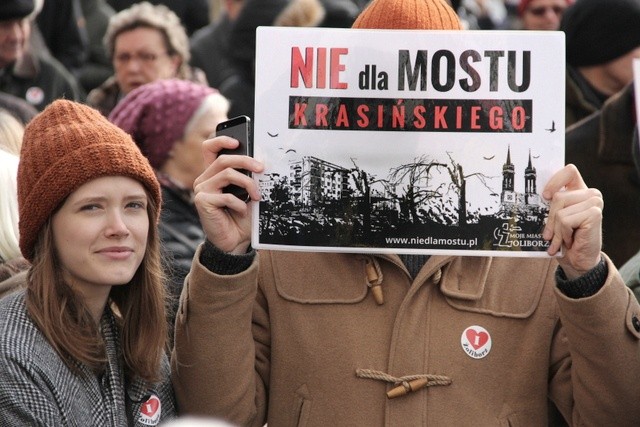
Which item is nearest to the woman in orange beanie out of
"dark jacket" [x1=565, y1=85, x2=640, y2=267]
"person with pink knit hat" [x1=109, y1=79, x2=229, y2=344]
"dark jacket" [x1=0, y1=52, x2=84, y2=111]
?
"person with pink knit hat" [x1=109, y1=79, x2=229, y2=344]

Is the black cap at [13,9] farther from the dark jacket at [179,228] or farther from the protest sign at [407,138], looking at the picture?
the protest sign at [407,138]

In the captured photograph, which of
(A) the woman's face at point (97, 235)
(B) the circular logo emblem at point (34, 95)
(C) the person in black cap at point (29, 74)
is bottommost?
(A) the woman's face at point (97, 235)

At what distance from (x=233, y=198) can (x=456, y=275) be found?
→ 0.62m

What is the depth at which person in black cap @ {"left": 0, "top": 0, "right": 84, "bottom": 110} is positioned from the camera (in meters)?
7.45

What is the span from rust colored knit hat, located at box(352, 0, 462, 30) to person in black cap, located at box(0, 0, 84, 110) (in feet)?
13.9

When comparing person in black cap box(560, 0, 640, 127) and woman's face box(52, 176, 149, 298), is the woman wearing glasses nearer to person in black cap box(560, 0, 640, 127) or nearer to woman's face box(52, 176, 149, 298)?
person in black cap box(560, 0, 640, 127)

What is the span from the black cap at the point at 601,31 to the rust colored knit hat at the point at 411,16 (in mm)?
2831

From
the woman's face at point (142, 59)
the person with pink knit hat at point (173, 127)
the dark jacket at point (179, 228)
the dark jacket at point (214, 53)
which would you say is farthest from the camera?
the dark jacket at point (214, 53)

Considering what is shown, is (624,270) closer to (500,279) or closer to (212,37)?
(500,279)

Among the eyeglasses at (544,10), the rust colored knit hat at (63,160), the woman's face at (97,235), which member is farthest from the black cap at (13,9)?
the woman's face at (97,235)

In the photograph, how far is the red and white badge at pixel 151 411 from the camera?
3.41 meters

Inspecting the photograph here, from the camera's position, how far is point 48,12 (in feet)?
30.4

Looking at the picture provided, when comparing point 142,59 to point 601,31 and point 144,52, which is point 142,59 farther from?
point 601,31

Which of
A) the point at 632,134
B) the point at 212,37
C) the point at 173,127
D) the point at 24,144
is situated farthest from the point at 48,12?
the point at 24,144
